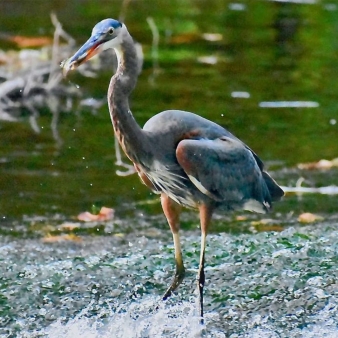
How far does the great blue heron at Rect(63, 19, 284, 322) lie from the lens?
210 inches

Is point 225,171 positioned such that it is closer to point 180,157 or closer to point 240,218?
point 180,157

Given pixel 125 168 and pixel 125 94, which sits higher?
pixel 125 94

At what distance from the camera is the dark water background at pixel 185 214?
600 centimetres

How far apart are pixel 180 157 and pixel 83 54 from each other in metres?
1.06

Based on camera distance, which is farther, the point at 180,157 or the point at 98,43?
the point at 180,157

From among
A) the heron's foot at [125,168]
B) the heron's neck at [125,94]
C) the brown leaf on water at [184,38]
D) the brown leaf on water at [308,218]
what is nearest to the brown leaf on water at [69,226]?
the heron's foot at [125,168]

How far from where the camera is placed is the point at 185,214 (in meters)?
8.33

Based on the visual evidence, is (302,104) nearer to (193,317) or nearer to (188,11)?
(193,317)

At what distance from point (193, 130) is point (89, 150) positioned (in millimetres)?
4245

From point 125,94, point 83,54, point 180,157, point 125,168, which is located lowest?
point 125,168

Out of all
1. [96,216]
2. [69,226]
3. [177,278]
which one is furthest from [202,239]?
[96,216]

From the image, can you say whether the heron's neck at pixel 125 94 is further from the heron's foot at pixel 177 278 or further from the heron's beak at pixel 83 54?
the heron's foot at pixel 177 278

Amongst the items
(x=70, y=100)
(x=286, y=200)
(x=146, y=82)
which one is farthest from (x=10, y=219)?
(x=146, y=82)

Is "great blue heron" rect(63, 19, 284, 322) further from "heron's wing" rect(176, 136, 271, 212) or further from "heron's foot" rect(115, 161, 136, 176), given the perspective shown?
"heron's foot" rect(115, 161, 136, 176)
